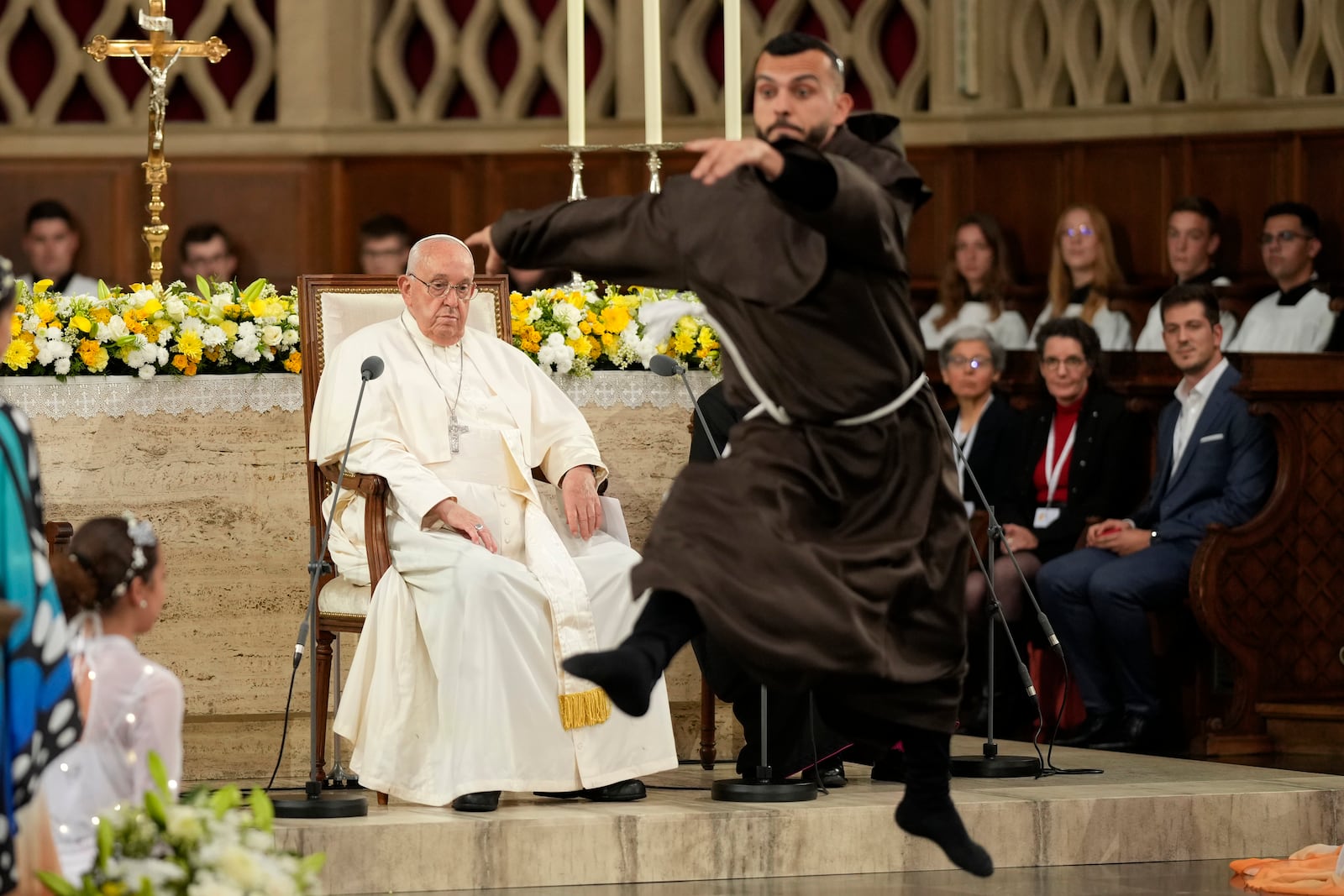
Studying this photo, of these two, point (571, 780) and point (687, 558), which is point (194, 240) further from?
point (687, 558)

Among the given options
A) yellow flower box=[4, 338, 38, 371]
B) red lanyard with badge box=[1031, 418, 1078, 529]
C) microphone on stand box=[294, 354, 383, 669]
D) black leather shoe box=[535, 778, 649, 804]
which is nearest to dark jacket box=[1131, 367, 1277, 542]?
red lanyard with badge box=[1031, 418, 1078, 529]

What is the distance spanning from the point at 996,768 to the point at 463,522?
1.75 meters

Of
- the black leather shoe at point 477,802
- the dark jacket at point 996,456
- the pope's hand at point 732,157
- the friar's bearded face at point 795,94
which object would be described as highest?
the friar's bearded face at point 795,94

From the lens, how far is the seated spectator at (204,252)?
10289 mm

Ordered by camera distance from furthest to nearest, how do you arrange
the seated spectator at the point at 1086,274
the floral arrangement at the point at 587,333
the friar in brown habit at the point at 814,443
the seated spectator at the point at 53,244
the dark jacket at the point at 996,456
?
the seated spectator at the point at 53,244 < the seated spectator at the point at 1086,274 < the dark jacket at the point at 996,456 < the floral arrangement at the point at 587,333 < the friar in brown habit at the point at 814,443

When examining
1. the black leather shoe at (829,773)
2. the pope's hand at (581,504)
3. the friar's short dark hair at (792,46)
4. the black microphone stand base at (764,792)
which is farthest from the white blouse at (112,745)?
the black leather shoe at (829,773)

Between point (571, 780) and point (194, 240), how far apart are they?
200 inches

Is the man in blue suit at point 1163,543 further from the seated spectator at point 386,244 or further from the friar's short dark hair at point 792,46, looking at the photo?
the seated spectator at point 386,244

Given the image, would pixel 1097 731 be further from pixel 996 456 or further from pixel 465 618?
pixel 465 618

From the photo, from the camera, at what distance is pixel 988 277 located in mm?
9844

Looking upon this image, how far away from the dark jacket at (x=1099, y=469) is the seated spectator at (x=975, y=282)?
68.9 inches

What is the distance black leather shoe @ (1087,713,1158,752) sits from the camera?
749 cm

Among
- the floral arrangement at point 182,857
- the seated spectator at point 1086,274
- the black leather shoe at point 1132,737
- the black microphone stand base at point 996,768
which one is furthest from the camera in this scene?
the seated spectator at point 1086,274

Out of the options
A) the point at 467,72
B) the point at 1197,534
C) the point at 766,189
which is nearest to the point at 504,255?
the point at 766,189
